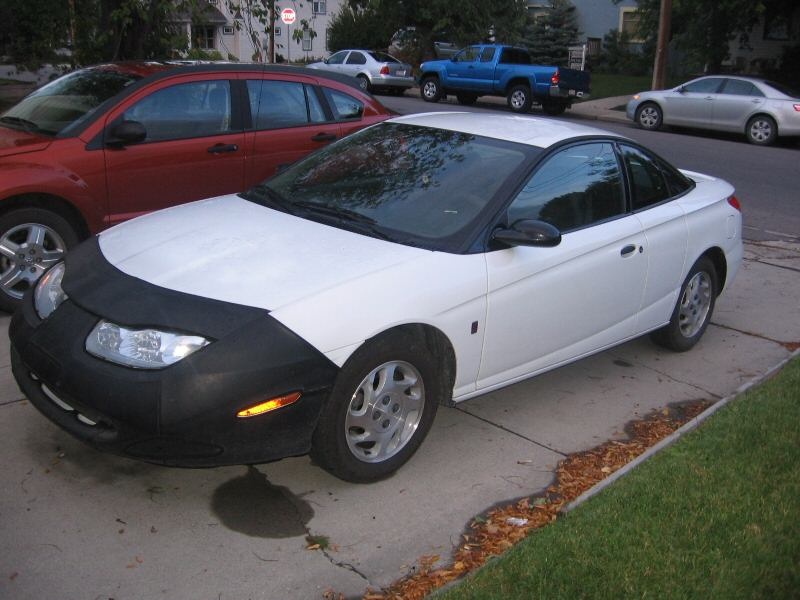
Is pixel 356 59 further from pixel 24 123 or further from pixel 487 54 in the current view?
pixel 24 123

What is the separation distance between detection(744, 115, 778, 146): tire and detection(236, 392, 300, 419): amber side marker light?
60.5 feet

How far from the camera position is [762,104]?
19.6 m

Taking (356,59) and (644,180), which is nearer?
(644,180)

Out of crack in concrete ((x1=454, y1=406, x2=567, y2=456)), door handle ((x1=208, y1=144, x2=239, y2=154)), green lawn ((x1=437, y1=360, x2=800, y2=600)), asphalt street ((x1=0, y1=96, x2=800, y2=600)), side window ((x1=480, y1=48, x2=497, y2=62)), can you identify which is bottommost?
crack in concrete ((x1=454, y1=406, x2=567, y2=456))

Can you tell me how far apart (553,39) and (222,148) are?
31244 millimetres

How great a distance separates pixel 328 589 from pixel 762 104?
19.0 metres

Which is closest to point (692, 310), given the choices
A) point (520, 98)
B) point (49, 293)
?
point (49, 293)

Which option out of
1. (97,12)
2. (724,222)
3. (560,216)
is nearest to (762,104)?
(97,12)

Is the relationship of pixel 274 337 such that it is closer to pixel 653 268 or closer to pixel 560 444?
pixel 560 444

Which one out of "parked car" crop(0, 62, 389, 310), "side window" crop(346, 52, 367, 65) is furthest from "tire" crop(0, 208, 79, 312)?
"side window" crop(346, 52, 367, 65)

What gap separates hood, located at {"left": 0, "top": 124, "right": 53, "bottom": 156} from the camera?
6.11m

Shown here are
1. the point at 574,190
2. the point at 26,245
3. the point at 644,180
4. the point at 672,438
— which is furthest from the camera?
the point at 26,245

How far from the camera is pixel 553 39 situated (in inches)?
1411

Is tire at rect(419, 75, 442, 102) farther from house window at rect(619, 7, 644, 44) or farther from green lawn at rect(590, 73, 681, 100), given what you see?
house window at rect(619, 7, 644, 44)
